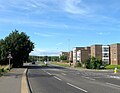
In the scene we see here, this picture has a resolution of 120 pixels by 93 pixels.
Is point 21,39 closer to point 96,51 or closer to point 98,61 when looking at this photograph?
point 98,61

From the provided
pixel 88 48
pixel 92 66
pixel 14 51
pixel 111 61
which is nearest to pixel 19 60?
pixel 14 51

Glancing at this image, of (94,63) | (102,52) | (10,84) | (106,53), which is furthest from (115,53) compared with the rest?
(10,84)

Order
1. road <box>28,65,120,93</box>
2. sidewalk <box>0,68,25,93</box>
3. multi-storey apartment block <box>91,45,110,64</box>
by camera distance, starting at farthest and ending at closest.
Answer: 1. multi-storey apartment block <box>91,45,110,64</box>
2. road <box>28,65,120,93</box>
3. sidewalk <box>0,68,25,93</box>

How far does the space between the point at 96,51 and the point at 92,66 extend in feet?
237

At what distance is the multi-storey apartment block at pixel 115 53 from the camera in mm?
130125

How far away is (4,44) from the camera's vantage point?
277ft

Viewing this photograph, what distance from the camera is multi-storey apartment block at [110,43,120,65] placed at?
130125 millimetres

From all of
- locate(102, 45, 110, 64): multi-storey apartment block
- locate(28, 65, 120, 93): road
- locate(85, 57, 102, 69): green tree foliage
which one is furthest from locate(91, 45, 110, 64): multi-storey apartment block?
locate(28, 65, 120, 93): road

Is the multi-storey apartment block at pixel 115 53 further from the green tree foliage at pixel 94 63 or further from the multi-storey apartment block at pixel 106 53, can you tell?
the green tree foliage at pixel 94 63

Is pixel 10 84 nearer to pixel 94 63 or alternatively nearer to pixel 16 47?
pixel 94 63

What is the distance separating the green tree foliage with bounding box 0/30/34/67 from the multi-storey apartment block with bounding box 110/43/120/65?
53466 mm

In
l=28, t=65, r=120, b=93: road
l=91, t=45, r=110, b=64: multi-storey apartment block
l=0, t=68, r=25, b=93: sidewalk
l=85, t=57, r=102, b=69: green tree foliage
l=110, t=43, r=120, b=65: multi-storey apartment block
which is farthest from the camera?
l=91, t=45, r=110, b=64: multi-storey apartment block

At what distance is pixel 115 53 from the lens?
134250 mm

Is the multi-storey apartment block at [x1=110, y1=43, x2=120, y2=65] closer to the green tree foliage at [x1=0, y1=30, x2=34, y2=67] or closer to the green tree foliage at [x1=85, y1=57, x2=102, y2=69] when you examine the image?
the green tree foliage at [x1=85, y1=57, x2=102, y2=69]
